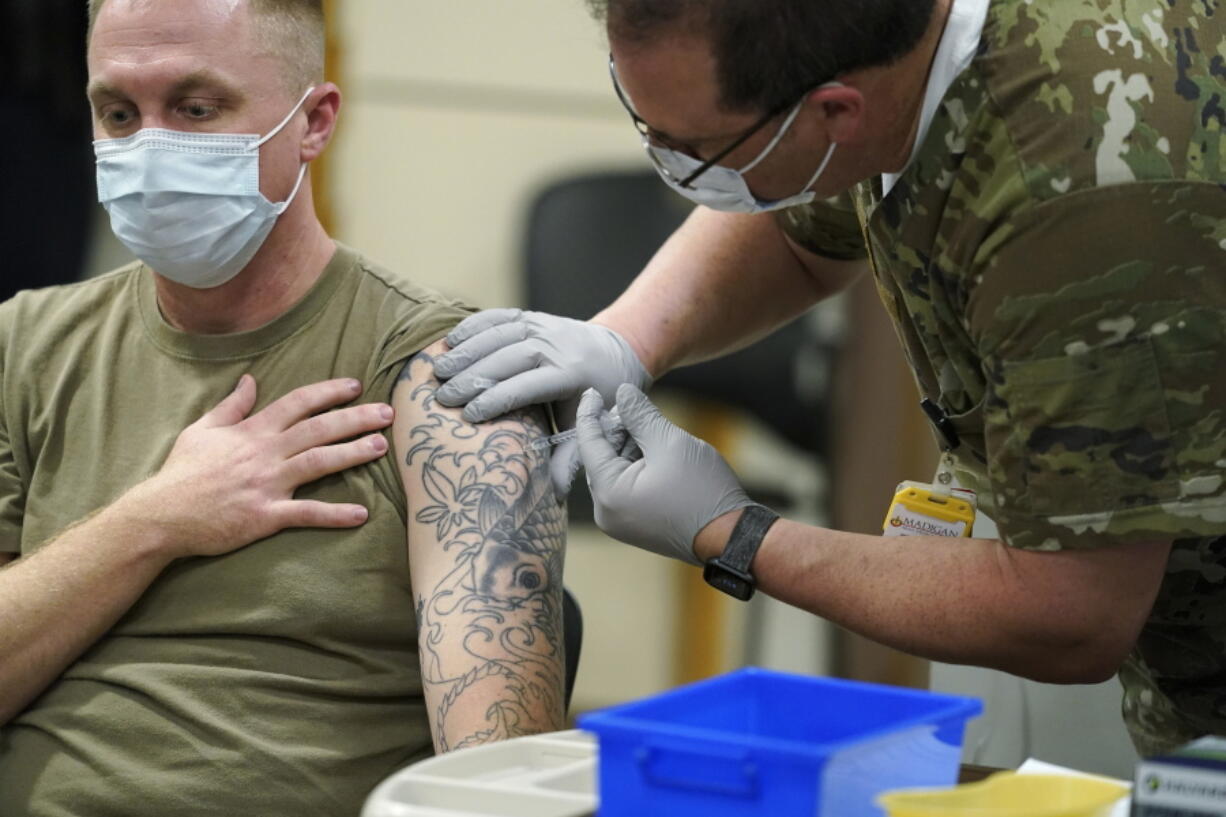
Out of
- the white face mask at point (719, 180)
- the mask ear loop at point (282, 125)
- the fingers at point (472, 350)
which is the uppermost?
the mask ear loop at point (282, 125)

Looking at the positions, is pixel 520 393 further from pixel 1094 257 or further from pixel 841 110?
pixel 1094 257

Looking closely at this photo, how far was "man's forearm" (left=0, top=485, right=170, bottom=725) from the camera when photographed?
179 cm

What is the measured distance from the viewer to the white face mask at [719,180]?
5.27ft

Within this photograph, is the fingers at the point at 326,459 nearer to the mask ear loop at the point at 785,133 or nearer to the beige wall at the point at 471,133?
the mask ear loop at the point at 785,133

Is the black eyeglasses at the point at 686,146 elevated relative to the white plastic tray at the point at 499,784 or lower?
elevated

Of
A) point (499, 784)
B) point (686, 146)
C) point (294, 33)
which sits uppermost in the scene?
point (294, 33)

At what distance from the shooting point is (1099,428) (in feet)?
4.74

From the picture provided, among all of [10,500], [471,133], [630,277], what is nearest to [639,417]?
[10,500]

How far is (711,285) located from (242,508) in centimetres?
79

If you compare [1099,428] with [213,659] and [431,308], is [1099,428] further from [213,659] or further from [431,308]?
[213,659]

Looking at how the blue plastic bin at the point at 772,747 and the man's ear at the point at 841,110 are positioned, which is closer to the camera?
the blue plastic bin at the point at 772,747

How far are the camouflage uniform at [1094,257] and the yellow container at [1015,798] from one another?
347 mm

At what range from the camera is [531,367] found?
6.43 feet

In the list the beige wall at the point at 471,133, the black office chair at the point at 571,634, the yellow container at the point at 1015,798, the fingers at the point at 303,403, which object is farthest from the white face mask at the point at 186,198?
the beige wall at the point at 471,133
